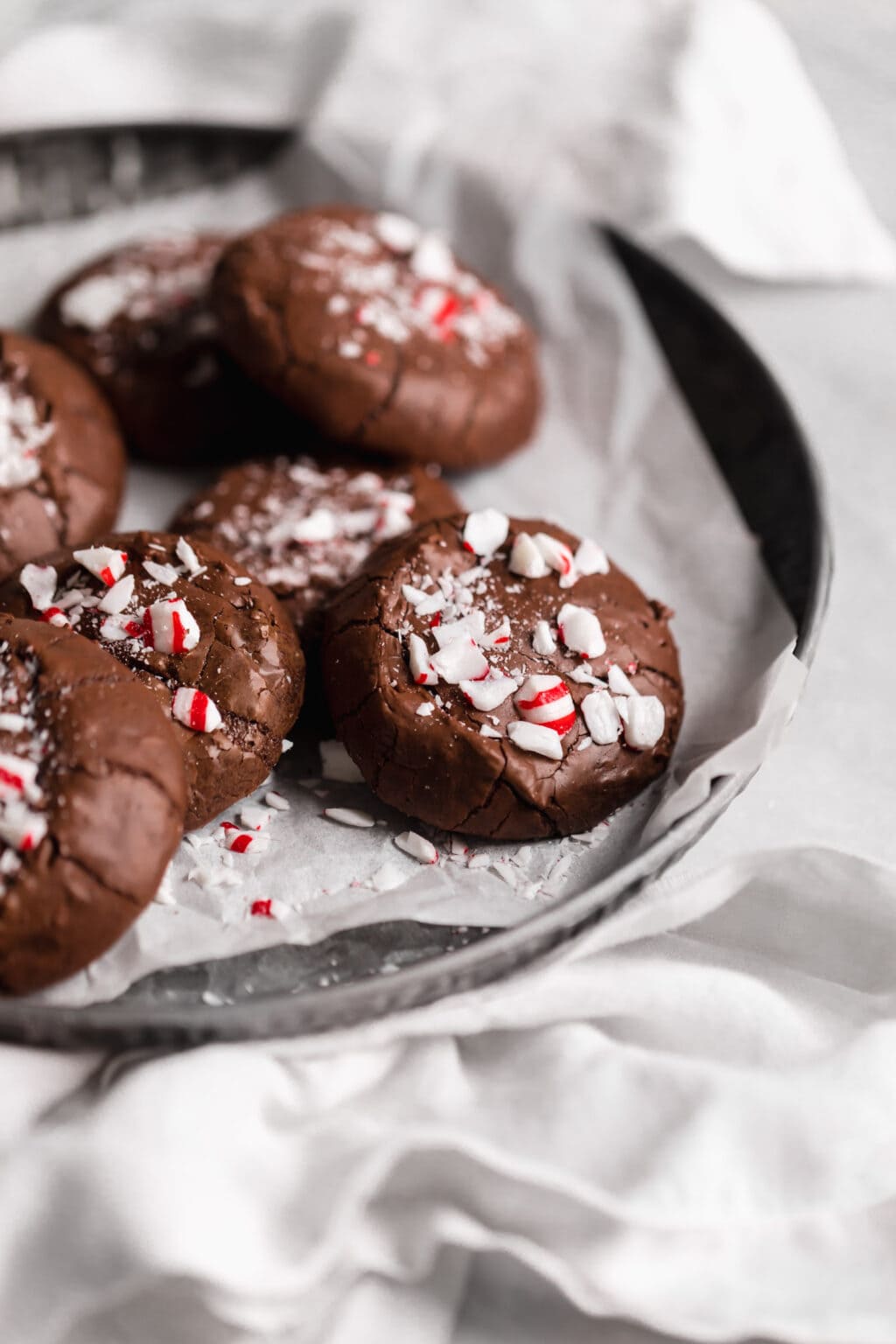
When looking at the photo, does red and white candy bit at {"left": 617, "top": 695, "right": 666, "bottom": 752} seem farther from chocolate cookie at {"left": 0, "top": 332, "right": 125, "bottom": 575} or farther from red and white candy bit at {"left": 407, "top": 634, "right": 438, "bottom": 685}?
chocolate cookie at {"left": 0, "top": 332, "right": 125, "bottom": 575}

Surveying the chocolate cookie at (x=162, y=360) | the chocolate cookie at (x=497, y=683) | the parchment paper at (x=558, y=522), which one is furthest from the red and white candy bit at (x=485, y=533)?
the chocolate cookie at (x=162, y=360)

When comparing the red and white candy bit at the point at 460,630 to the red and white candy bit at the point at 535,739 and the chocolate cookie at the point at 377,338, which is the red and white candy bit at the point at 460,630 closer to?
the red and white candy bit at the point at 535,739

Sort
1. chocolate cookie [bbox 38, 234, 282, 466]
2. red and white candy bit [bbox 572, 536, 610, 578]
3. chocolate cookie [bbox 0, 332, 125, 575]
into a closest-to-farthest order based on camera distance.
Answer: red and white candy bit [bbox 572, 536, 610, 578] < chocolate cookie [bbox 0, 332, 125, 575] < chocolate cookie [bbox 38, 234, 282, 466]

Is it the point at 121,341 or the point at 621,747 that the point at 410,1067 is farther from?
the point at 121,341

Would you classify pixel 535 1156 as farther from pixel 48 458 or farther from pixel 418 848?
pixel 48 458

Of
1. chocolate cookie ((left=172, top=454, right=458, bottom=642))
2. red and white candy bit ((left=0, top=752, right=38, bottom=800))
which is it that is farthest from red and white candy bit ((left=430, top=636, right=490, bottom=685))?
red and white candy bit ((left=0, top=752, right=38, bottom=800))

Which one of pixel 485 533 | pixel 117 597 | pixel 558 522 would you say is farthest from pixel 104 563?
pixel 558 522

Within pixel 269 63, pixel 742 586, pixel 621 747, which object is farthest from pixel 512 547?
pixel 269 63
